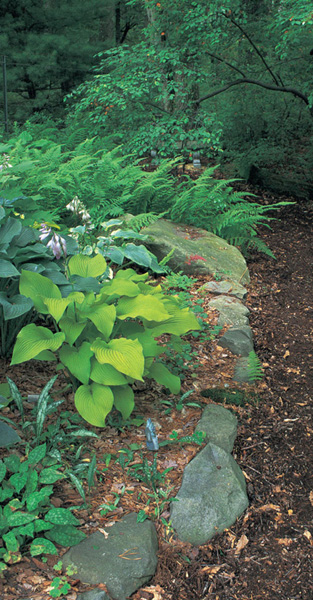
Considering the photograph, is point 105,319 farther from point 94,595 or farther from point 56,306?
point 94,595

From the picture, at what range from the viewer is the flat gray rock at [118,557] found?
1.97 metres

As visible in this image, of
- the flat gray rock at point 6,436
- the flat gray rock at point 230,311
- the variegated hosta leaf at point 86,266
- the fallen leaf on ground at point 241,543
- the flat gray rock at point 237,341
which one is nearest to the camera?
the flat gray rock at point 6,436

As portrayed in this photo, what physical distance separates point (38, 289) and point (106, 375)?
23.2 inches

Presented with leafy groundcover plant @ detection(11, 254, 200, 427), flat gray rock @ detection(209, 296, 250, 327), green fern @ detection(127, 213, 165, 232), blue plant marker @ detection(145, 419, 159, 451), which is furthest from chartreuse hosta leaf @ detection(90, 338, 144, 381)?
green fern @ detection(127, 213, 165, 232)

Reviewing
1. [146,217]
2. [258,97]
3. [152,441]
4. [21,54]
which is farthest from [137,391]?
[21,54]

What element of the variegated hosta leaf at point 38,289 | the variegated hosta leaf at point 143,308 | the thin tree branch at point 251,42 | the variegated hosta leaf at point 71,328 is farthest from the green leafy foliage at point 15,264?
the thin tree branch at point 251,42

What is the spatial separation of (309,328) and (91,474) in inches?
99.3

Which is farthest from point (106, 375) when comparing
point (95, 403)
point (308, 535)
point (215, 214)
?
point (215, 214)

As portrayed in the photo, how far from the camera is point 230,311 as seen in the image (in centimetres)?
410

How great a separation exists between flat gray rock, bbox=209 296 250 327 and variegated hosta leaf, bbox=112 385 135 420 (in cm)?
152

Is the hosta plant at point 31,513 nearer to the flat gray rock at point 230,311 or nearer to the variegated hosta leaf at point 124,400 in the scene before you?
the variegated hosta leaf at point 124,400

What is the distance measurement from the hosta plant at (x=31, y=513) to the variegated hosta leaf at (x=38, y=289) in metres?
0.70

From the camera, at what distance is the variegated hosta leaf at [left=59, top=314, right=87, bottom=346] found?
2482mm

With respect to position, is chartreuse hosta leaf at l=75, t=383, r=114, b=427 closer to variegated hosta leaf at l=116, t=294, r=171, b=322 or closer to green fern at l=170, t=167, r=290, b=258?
variegated hosta leaf at l=116, t=294, r=171, b=322
